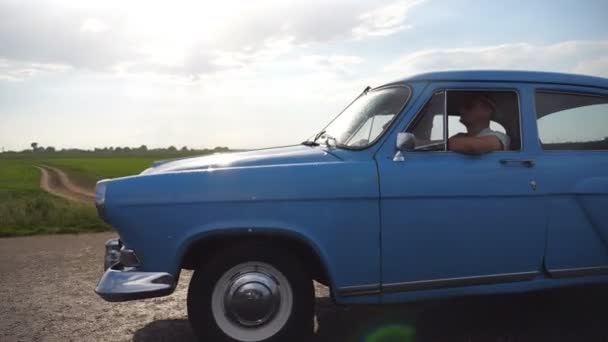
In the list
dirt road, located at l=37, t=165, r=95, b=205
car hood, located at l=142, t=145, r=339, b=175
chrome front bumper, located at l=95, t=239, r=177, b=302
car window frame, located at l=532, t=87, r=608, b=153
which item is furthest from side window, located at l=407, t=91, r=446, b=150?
dirt road, located at l=37, t=165, r=95, b=205

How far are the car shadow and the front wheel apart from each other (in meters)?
0.47

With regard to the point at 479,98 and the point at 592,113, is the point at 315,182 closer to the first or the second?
the point at 479,98

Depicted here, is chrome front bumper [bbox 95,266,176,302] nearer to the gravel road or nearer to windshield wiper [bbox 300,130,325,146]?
the gravel road

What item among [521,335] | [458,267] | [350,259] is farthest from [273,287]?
[521,335]

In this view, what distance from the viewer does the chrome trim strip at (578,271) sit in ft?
11.4

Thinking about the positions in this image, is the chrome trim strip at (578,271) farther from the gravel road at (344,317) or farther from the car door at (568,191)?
the gravel road at (344,317)

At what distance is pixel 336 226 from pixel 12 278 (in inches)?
170

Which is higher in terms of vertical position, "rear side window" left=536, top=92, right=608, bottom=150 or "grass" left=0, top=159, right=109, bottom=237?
"rear side window" left=536, top=92, right=608, bottom=150

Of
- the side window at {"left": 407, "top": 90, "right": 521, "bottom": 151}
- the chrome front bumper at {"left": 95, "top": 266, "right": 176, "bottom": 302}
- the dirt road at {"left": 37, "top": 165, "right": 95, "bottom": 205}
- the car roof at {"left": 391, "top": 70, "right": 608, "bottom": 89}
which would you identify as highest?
the car roof at {"left": 391, "top": 70, "right": 608, "bottom": 89}

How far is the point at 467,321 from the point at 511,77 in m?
1.94

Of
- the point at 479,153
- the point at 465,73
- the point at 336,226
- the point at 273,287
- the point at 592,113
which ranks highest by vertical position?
the point at 465,73

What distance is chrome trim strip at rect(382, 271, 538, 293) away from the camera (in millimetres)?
3258

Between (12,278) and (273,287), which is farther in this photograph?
(12,278)

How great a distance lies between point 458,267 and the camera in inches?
130
